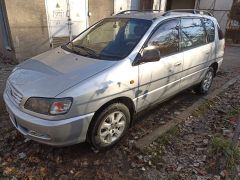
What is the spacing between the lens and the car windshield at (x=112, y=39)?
303 centimetres

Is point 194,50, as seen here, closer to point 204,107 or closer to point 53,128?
point 204,107

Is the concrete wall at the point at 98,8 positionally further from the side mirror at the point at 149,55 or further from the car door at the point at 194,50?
the side mirror at the point at 149,55

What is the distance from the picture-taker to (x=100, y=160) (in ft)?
9.25

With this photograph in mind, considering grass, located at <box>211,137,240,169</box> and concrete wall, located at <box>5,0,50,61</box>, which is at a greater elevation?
concrete wall, located at <box>5,0,50,61</box>

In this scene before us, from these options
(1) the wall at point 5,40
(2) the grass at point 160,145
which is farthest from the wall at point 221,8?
(2) the grass at point 160,145

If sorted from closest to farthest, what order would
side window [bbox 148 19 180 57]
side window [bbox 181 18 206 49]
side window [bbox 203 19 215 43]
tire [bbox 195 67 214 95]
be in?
side window [bbox 148 19 180 57] < side window [bbox 181 18 206 49] < side window [bbox 203 19 215 43] < tire [bbox 195 67 214 95]

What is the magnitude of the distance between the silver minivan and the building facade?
3.32 m

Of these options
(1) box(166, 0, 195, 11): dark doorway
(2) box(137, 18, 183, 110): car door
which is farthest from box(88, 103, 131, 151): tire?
(1) box(166, 0, 195, 11): dark doorway

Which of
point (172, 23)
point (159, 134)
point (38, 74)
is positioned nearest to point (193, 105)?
point (159, 134)

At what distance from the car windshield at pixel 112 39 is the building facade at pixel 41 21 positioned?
10.9 feet

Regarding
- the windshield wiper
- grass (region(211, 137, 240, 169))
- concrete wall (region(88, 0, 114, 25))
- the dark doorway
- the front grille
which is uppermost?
the dark doorway

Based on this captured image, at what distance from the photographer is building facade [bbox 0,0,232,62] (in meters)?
6.15

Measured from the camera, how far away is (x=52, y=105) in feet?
7.70

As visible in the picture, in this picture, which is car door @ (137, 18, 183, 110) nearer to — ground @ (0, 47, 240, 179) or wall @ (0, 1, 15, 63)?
ground @ (0, 47, 240, 179)
